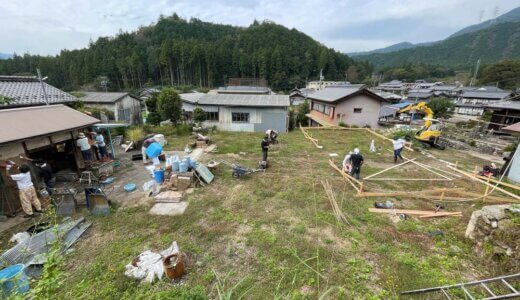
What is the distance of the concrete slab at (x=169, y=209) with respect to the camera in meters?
6.50

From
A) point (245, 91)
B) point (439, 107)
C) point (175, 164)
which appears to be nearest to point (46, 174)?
point (175, 164)

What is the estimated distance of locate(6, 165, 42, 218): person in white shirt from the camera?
6.01 meters

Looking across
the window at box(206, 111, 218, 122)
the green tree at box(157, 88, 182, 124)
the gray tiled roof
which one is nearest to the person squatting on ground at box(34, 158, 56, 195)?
the gray tiled roof

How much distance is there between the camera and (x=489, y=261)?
4500 millimetres

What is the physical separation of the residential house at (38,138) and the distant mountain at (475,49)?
140975 mm

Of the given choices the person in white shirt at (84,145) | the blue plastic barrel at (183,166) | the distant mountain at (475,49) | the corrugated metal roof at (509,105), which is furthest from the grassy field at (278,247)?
the distant mountain at (475,49)

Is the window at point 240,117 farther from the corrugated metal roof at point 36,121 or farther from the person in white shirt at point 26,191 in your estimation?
the person in white shirt at point 26,191

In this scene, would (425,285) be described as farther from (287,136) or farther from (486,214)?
(287,136)

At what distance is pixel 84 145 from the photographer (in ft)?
31.0

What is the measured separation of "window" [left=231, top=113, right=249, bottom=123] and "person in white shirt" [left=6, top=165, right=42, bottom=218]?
13219mm

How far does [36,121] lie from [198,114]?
1045 centimetres

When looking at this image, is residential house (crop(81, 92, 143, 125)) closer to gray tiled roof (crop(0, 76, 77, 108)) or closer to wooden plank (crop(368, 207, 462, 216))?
gray tiled roof (crop(0, 76, 77, 108))

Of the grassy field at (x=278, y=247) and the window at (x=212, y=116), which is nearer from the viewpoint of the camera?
the grassy field at (x=278, y=247)

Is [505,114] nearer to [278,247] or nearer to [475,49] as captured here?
[278,247]
